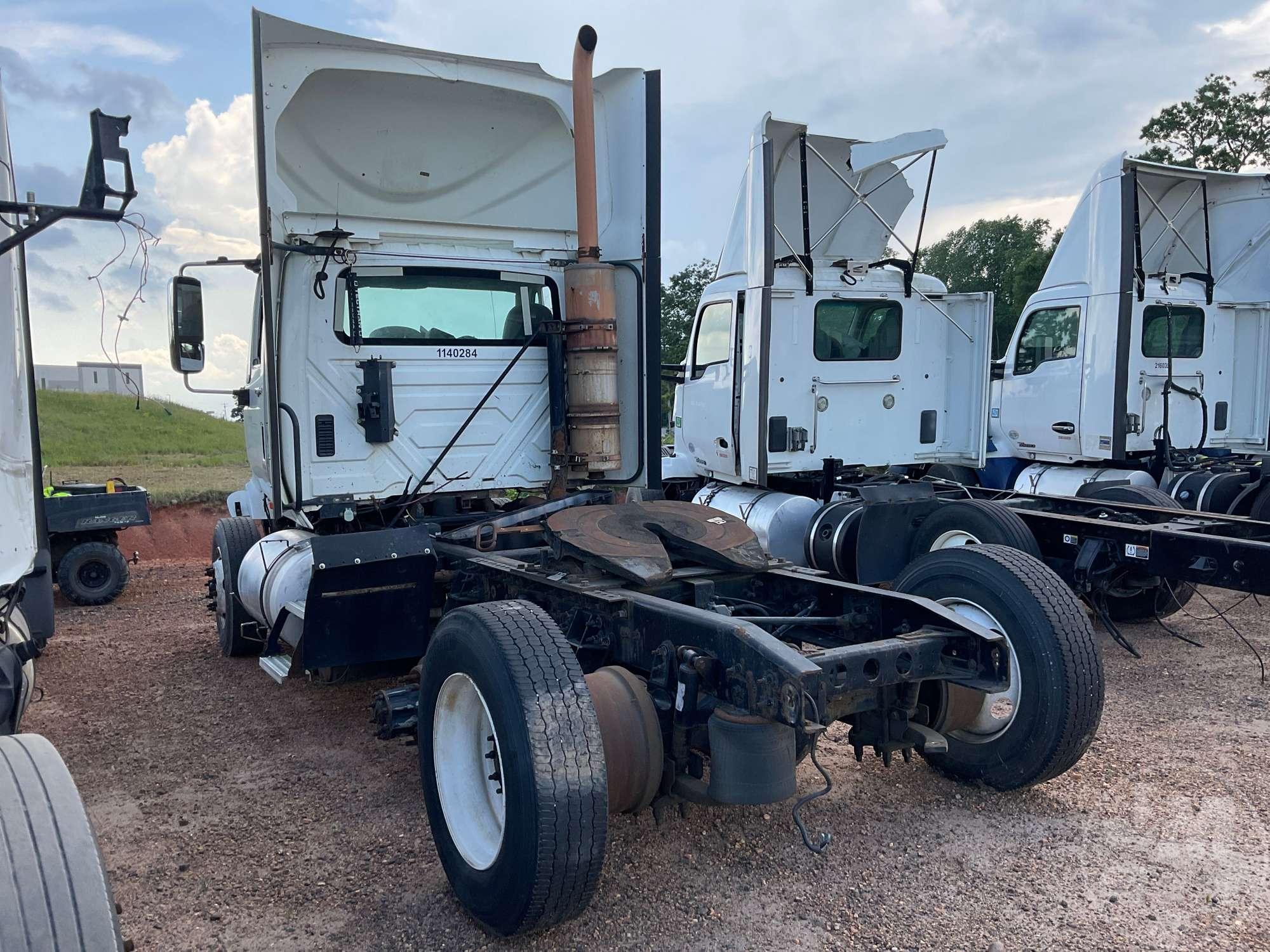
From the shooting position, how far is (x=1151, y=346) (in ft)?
29.9

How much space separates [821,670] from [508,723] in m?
0.97

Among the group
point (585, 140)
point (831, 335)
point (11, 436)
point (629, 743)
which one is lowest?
point (629, 743)

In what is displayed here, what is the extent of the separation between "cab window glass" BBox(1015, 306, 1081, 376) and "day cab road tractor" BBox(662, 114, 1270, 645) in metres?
0.07

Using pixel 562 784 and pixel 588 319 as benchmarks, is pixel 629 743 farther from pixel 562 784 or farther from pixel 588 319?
pixel 588 319

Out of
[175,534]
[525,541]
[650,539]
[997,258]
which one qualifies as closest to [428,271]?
[525,541]

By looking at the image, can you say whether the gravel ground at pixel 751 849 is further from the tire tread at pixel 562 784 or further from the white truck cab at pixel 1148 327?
the white truck cab at pixel 1148 327

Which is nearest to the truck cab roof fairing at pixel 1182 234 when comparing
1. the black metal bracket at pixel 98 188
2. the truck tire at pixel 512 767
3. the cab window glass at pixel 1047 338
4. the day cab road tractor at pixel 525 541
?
the cab window glass at pixel 1047 338

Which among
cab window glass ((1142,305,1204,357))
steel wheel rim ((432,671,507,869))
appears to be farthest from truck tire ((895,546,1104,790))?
cab window glass ((1142,305,1204,357))

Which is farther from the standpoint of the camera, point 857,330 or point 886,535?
point 857,330

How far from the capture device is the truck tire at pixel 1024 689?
3.66m

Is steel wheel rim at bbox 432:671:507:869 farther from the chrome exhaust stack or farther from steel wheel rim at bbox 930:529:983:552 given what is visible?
steel wheel rim at bbox 930:529:983:552

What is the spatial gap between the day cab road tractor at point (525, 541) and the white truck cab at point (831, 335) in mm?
2282

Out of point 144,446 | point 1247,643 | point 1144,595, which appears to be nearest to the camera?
point 1247,643

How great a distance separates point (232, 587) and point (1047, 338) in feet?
25.7
